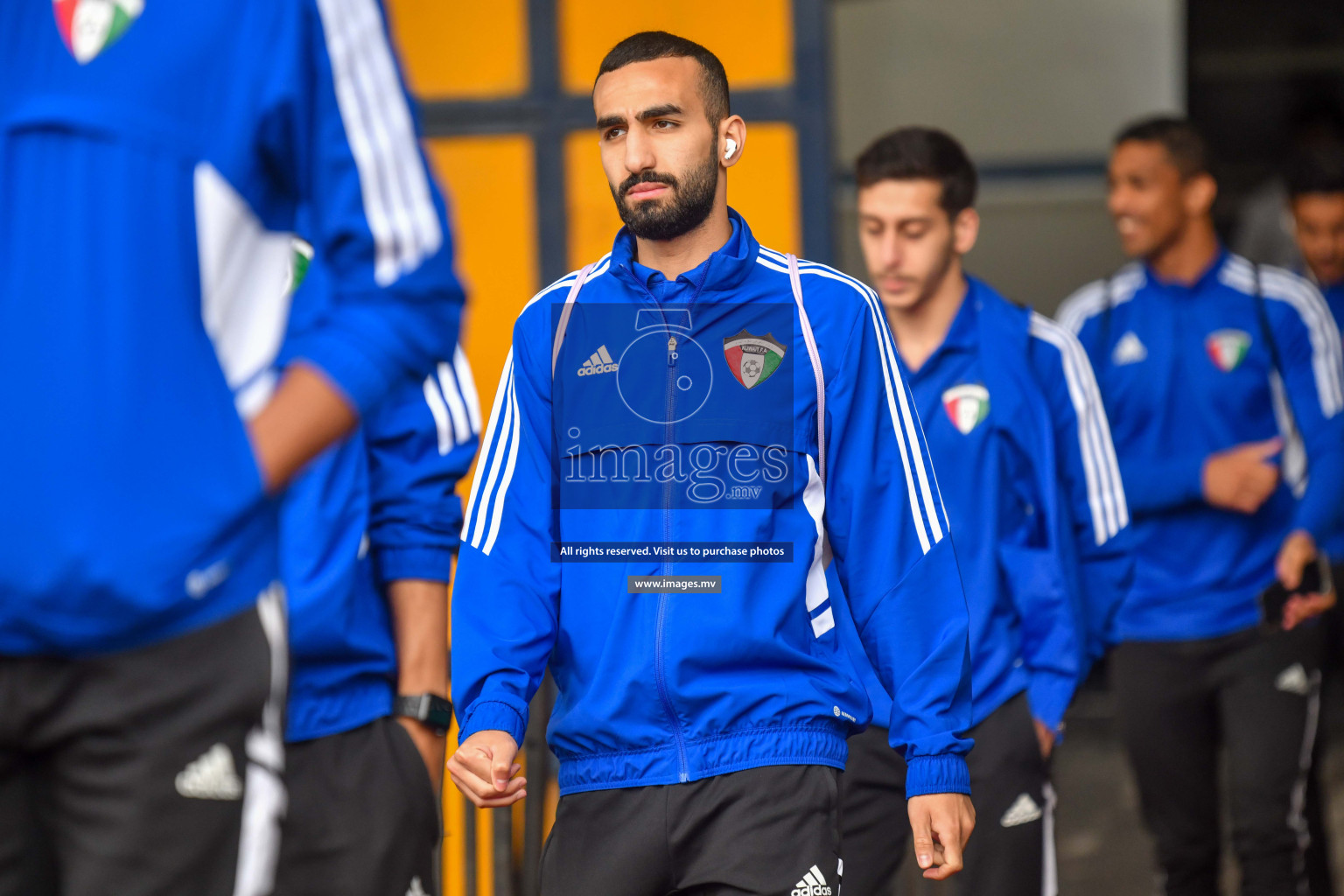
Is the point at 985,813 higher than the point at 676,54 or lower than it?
lower

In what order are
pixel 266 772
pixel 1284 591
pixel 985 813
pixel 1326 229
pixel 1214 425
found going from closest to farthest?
pixel 266 772 → pixel 985 813 → pixel 1284 591 → pixel 1214 425 → pixel 1326 229

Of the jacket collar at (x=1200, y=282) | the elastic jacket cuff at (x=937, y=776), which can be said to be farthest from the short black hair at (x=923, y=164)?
the elastic jacket cuff at (x=937, y=776)

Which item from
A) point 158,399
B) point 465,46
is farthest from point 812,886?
point 465,46

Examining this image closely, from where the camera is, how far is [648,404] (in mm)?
3031

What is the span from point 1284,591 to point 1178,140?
Answer: 151 cm

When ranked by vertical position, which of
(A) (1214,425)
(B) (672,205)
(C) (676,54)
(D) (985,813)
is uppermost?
(C) (676,54)

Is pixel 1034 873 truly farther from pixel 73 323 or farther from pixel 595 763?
pixel 73 323

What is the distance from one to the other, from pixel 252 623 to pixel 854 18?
690 centimetres

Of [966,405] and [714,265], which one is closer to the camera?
[714,265]

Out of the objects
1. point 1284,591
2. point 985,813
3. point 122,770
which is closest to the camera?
point 122,770

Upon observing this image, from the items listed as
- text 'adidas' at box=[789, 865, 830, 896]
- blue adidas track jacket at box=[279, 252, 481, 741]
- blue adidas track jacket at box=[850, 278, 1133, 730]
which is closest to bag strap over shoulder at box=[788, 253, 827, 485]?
text 'adidas' at box=[789, 865, 830, 896]

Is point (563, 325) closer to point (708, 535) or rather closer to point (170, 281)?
point (708, 535)

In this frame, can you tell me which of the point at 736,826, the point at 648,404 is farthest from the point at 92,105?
the point at 736,826

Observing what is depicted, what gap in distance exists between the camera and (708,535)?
9.63 ft
